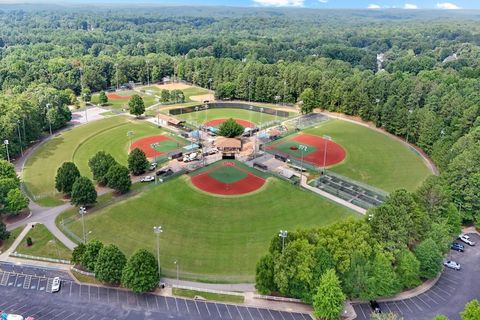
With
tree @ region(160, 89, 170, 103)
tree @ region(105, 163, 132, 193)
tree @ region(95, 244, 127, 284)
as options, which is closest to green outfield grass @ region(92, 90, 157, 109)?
tree @ region(160, 89, 170, 103)

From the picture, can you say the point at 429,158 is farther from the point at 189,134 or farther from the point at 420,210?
the point at 189,134

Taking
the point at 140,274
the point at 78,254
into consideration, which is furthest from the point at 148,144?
the point at 140,274

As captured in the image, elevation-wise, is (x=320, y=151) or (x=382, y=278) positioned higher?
(x=382, y=278)

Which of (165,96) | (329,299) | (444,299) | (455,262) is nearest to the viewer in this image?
(329,299)

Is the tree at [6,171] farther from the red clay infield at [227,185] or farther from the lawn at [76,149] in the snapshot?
the red clay infield at [227,185]

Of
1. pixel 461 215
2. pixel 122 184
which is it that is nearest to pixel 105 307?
pixel 122 184

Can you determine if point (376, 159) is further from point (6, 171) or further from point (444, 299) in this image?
point (6, 171)

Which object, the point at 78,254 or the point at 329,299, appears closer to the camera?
the point at 329,299

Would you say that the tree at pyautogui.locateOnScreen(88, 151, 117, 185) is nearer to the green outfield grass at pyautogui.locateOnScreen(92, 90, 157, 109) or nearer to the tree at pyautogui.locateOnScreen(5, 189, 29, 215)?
the tree at pyautogui.locateOnScreen(5, 189, 29, 215)
